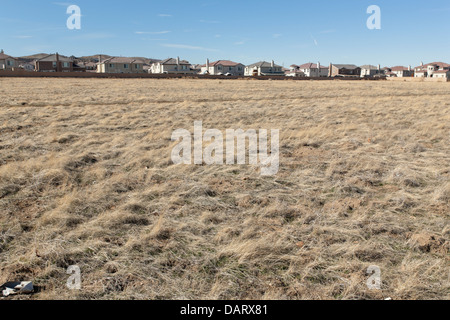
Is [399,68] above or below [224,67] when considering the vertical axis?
above

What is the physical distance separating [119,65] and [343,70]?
7973 centimetres

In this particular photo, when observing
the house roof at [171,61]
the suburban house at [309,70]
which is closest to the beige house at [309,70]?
the suburban house at [309,70]

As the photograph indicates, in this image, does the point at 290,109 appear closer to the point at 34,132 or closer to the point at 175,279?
the point at 34,132

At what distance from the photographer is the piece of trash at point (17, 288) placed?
311 cm

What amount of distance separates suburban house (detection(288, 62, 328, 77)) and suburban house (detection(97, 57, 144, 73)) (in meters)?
58.6

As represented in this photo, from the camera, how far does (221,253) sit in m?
3.91

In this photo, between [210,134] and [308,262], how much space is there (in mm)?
7527

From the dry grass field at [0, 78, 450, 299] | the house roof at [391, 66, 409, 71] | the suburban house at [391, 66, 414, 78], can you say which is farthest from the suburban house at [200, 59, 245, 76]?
the dry grass field at [0, 78, 450, 299]

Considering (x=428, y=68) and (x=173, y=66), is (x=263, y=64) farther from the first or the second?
(x=428, y=68)

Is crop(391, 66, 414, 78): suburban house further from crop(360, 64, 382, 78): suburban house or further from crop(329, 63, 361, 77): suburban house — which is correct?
crop(329, 63, 361, 77): suburban house

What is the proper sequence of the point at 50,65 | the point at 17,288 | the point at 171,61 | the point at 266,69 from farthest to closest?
the point at 266,69
the point at 171,61
the point at 50,65
the point at 17,288

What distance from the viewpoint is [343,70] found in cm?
12231

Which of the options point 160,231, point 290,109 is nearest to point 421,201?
point 160,231

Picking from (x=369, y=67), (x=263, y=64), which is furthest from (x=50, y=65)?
(x=369, y=67)
